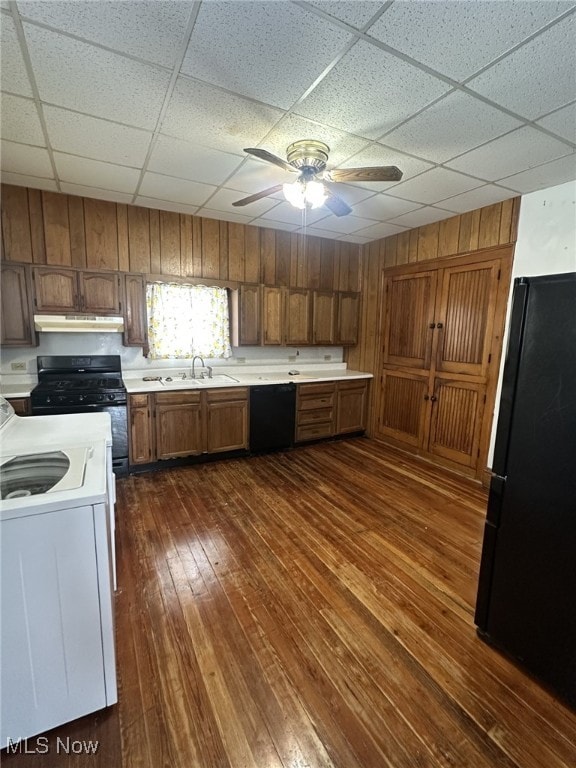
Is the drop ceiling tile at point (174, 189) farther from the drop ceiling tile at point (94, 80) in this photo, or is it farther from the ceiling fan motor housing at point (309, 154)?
the ceiling fan motor housing at point (309, 154)

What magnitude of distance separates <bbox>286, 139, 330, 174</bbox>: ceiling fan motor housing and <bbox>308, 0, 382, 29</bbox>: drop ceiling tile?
896 millimetres

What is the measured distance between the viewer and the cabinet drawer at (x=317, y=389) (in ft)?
14.1

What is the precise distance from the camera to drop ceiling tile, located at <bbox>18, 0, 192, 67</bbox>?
1375 mm

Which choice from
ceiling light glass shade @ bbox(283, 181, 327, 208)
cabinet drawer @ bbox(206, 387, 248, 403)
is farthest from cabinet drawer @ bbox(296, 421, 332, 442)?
ceiling light glass shade @ bbox(283, 181, 327, 208)

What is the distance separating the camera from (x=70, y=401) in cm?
314

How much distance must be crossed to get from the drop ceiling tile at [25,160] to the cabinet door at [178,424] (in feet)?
6.87

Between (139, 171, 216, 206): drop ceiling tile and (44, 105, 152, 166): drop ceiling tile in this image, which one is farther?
(139, 171, 216, 206): drop ceiling tile

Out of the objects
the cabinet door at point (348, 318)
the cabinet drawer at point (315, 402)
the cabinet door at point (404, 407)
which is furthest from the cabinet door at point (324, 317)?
the cabinet door at point (404, 407)

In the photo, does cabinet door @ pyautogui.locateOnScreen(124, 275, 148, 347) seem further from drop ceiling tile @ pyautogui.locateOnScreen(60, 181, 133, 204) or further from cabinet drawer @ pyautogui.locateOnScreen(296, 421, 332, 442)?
cabinet drawer @ pyautogui.locateOnScreen(296, 421, 332, 442)

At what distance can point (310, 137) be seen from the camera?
2262 mm

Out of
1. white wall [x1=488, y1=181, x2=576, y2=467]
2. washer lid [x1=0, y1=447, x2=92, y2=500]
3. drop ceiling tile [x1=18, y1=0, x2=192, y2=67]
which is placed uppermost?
drop ceiling tile [x1=18, y1=0, x2=192, y2=67]

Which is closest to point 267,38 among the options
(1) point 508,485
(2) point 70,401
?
(1) point 508,485

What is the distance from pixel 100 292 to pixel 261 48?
8.88ft

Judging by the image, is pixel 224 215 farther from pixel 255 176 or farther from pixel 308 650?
pixel 308 650
